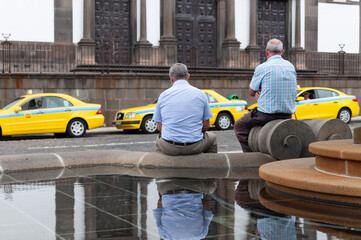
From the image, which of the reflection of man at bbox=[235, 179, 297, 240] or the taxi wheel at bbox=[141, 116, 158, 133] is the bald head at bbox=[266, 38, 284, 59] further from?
the taxi wheel at bbox=[141, 116, 158, 133]

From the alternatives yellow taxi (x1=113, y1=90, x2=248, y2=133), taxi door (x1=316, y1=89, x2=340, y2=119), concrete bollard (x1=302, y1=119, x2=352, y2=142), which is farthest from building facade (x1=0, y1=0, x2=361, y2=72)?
concrete bollard (x1=302, y1=119, x2=352, y2=142)

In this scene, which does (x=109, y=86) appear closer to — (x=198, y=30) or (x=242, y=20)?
(x=198, y=30)

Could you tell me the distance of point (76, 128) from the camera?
20.7 m

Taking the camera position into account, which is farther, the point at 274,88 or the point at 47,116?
the point at 47,116

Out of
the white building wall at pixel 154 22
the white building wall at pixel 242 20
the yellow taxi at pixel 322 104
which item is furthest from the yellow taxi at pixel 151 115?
the white building wall at pixel 242 20

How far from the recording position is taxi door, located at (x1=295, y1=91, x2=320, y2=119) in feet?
76.1

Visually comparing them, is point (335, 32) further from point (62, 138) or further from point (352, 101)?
point (62, 138)

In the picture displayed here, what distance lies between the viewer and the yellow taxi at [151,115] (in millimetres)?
21859

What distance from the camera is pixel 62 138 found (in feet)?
67.3

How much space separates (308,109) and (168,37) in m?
8.97

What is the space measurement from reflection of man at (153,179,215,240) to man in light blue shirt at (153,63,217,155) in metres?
0.92

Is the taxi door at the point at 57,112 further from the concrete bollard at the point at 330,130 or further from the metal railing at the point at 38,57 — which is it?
the concrete bollard at the point at 330,130

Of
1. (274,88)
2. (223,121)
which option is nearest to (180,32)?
(223,121)

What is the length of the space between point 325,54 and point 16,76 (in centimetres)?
1640
